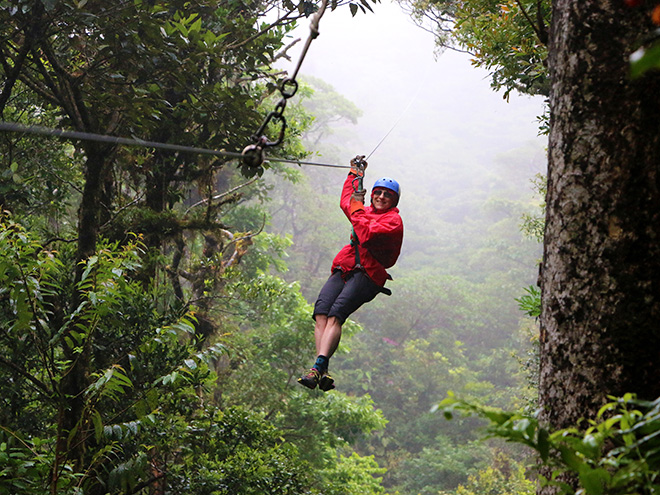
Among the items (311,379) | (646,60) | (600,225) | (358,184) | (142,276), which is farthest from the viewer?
(142,276)

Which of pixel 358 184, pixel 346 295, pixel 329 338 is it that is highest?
pixel 358 184

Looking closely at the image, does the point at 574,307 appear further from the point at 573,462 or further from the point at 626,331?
the point at 573,462

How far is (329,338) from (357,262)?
46cm

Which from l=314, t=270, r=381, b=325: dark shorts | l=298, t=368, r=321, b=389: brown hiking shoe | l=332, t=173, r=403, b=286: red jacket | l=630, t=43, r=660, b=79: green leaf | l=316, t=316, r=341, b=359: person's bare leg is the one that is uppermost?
l=332, t=173, r=403, b=286: red jacket

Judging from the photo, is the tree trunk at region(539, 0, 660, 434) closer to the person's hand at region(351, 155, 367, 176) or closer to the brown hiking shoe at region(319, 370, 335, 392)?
the brown hiking shoe at region(319, 370, 335, 392)

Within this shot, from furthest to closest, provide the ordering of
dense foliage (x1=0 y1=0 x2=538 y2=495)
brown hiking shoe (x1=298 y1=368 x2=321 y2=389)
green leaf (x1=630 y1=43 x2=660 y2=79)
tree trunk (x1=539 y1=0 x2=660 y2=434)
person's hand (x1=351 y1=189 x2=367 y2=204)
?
1. person's hand (x1=351 y1=189 x2=367 y2=204)
2. brown hiking shoe (x1=298 y1=368 x2=321 y2=389)
3. dense foliage (x1=0 y1=0 x2=538 y2=495)
4. tree trunk (x1=539 y1=0 x2=660 y2=434)
5. green leaf (x1=630 y1=43 x2=660 y2=79)

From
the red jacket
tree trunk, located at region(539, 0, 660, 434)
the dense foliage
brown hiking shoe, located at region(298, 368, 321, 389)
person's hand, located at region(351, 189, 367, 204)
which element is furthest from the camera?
person's hand, located at region(351, 189, 367, 204)

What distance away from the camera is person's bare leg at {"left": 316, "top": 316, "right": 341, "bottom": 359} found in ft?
9.53

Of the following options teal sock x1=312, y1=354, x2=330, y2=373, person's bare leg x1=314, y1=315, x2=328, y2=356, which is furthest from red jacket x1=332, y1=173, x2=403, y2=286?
teal sock x1=312, y1=354, x2=330, y2=373

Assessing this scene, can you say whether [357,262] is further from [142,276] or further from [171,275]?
[171,275]

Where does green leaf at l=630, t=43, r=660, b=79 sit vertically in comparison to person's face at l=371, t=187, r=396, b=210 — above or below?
below

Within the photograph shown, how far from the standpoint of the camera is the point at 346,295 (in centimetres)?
303

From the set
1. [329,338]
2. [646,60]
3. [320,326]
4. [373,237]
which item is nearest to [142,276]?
[320,326]

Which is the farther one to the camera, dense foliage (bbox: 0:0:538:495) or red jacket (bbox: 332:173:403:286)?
red jacket (bbox: 332:173:403:286)
